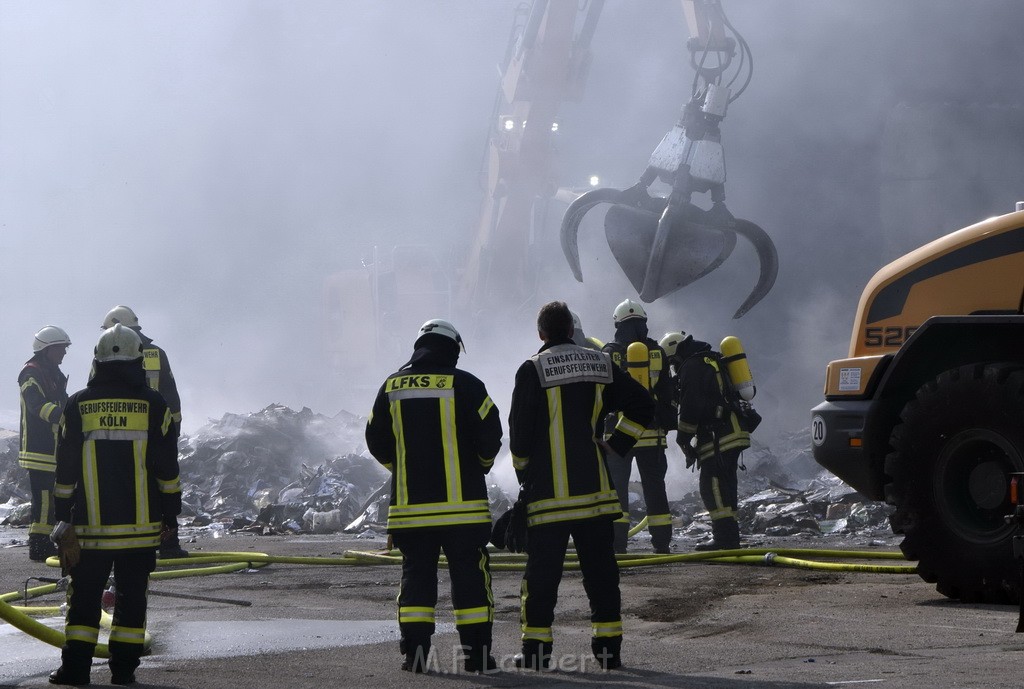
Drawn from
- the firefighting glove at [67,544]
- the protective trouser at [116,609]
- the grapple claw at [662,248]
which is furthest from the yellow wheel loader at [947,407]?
the grapple claw at [662,248]

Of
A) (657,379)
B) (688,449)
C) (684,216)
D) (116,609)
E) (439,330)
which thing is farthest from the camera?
(684,216)

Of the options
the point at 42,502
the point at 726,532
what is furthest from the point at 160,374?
the point at 726,532

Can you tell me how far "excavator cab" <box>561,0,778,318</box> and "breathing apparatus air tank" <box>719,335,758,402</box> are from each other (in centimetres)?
354

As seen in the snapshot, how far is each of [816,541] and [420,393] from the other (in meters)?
6.96

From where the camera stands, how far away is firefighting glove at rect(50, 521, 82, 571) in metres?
4.62

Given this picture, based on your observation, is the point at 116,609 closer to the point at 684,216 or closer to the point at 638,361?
the point at 638,361

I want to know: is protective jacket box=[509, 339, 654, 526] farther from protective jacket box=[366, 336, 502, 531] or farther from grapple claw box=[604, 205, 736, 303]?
grapple claw box=[604, 205, 736, 303]

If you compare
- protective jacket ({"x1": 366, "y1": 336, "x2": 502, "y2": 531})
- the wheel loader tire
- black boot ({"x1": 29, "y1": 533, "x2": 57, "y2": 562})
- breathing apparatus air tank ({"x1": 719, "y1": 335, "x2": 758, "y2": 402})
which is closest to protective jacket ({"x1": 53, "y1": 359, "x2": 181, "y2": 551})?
protective jacket ({"x1": 366, "y1": 336, "x2": 502, "y2": 531})

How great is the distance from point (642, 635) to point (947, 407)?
1.78 meters

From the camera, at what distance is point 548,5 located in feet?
53.6

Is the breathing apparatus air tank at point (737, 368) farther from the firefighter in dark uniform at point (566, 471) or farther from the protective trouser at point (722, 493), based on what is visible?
the firefighter in dark uniform at point (566, 471)

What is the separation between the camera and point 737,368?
923cm

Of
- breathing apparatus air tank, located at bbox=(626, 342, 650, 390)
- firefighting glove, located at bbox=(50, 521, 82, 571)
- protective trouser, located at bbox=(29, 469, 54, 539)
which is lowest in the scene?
firefighting glove, located at bbox=(50, 521, 82, 571)

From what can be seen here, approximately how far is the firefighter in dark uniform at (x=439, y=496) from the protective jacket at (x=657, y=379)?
14.5 feet
